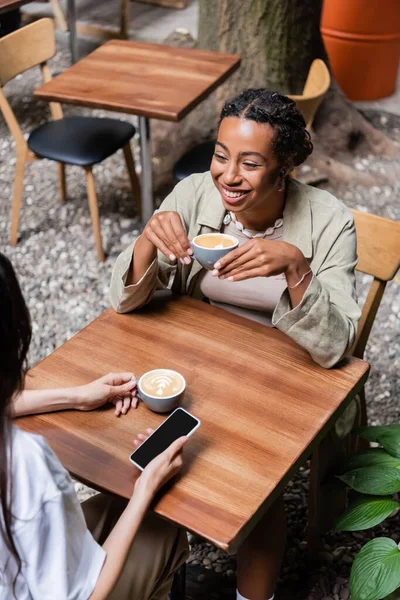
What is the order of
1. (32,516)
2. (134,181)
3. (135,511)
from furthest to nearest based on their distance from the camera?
(134,181), (135,511), (32,516)

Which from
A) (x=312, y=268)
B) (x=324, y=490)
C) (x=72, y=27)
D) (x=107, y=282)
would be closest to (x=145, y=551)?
(x=324, y=490)

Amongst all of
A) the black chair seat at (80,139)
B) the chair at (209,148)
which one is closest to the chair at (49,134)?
the black chair seat at (80,139)

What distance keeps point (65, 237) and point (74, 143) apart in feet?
1.82

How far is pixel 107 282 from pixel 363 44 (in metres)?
2.75

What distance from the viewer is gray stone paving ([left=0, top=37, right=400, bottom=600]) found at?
2307 millimetres

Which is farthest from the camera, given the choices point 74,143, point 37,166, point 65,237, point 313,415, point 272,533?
point 37,166

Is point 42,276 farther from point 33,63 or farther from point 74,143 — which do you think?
point 33,63

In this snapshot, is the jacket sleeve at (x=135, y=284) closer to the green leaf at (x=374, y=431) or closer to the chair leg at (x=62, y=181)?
the green leaf at (x=374, y=431)

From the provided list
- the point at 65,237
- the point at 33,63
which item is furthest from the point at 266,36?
the point at 65,237

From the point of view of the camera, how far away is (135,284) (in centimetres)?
192

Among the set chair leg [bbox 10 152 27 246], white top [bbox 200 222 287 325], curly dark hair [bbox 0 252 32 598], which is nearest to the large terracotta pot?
chair leg [bbox 10 152 27 246]

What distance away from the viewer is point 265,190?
189cm

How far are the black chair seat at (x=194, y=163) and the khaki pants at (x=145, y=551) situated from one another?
6.59ft

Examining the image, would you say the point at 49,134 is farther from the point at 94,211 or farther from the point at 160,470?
the point at 160,470
